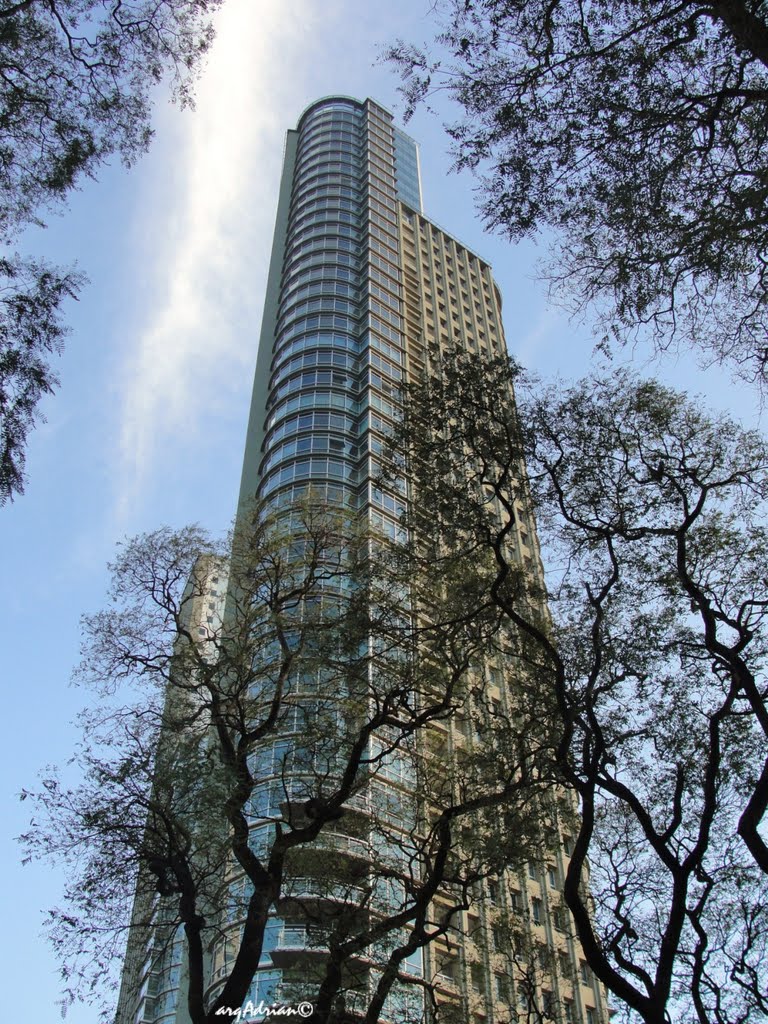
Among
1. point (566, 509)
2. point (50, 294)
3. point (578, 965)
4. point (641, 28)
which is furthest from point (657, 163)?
point (578, 965)

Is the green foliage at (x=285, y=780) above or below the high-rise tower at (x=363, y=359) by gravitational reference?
below

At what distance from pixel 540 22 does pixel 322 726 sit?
11.0 metres

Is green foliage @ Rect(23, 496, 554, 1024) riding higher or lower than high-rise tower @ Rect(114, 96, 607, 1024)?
lower

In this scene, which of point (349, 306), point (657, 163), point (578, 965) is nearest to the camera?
point (657, 163)

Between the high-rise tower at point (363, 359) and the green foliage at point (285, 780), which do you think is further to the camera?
the high-rise tower at point (363, 359)

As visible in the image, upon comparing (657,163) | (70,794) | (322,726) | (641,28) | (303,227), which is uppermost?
(303,227)

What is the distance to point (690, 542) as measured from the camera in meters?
13.1

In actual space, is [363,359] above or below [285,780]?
above

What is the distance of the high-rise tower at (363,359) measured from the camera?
29.1 metres

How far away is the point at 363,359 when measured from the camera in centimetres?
4891

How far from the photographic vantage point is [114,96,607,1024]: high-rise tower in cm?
2906

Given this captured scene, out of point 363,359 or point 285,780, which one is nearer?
point 285,780

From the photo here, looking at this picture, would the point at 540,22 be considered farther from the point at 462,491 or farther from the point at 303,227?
the point at 303,227

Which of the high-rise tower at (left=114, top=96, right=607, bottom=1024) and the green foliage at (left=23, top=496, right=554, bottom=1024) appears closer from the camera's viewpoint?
the green foliage at (left=23, top=496, right=554, bottom=1024)
